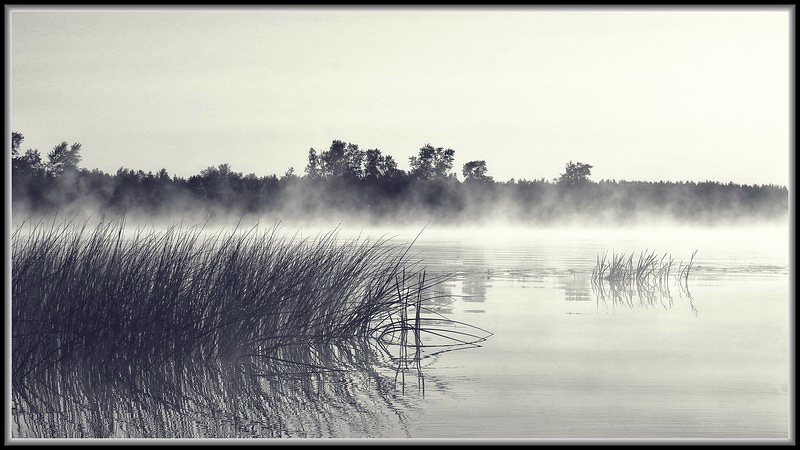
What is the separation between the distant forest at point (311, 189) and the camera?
9.65 meters

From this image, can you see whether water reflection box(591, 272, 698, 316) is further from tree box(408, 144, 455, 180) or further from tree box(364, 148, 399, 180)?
tree box(364, 148, 399, 180)

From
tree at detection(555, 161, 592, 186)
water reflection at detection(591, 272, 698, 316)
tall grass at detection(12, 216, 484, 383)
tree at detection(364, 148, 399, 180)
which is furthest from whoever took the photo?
tree at detection(555, 161, 592, 186)

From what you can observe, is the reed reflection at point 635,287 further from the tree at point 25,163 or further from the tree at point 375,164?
the tree at point 25,163

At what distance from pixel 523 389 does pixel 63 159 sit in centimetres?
593

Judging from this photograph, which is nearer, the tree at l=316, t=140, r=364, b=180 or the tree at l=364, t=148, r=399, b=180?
the tree at l=316, t=140, r=364, b=180

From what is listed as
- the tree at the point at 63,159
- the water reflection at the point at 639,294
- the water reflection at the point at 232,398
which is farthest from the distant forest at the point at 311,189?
the water reflection at the point at 232,398

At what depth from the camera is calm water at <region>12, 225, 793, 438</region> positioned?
402cm

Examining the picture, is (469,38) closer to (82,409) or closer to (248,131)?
(248,131)

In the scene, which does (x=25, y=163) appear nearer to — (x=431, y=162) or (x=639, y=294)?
(x=431, y=162)

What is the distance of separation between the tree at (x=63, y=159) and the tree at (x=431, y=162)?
3.37 m

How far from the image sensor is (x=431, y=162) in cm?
1020

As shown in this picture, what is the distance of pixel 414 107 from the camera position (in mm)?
8477

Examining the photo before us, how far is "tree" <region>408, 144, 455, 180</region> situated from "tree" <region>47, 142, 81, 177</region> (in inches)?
132

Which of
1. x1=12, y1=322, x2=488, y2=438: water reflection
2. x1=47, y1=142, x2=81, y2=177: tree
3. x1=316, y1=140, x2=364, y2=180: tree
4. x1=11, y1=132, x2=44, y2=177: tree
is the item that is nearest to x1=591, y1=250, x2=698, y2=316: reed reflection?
x1=316, y1=140, x2=364, y2=180: tree
